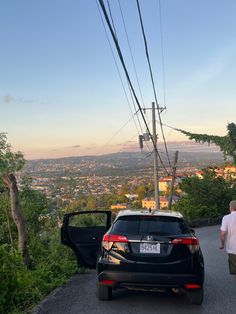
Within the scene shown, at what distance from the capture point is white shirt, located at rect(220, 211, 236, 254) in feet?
27.3

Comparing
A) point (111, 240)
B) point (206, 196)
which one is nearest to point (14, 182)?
point (111, 240)

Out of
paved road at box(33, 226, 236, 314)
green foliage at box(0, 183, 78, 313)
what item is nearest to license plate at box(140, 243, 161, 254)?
paved road at box(33, 226, 236, 314)

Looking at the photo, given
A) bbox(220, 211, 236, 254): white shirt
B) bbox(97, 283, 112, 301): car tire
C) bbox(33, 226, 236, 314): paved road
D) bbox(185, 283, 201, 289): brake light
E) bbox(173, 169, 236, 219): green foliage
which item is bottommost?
bbox(173, 169, 236, 219): green foliage

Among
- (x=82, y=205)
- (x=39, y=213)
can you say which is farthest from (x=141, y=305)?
(x=82, y=205)

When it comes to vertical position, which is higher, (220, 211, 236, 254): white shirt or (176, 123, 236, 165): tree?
(176, 123, 236, 165): tree

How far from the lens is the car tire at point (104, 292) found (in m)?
6.85

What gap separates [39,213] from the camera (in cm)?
1761

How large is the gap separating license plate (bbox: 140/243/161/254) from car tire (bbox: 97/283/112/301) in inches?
36.0

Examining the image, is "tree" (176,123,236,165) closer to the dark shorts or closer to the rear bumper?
the dark shorts

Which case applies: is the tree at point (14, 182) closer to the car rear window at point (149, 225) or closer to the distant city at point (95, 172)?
the car rear window at point (149, 225)

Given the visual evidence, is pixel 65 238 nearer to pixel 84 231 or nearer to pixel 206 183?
pixel 84 231

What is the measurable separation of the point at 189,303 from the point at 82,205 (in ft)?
50.7

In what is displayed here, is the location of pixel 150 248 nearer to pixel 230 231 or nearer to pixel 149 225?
pixel 149 225

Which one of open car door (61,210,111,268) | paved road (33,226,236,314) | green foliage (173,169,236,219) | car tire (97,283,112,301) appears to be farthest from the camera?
green foliage (173,169,236,219)
